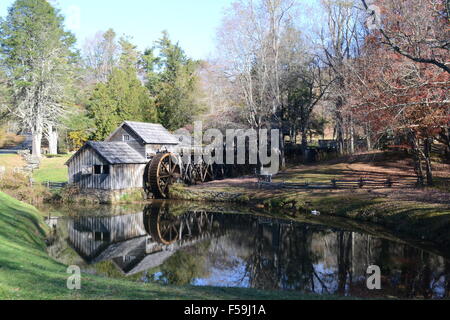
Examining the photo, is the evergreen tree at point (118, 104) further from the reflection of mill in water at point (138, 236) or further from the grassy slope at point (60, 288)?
the grassy slope at point (60, 288)

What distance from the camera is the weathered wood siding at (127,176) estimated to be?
1086 inches

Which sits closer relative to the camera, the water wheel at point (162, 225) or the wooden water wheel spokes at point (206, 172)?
the water wheel at point (162, 225)

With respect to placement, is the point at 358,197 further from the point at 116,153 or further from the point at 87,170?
the point at 87,170

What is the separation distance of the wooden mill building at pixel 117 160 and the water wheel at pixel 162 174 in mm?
873

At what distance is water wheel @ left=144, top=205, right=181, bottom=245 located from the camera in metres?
18.2

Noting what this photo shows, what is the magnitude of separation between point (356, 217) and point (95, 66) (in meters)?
53.1

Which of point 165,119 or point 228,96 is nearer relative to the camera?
point 228,96

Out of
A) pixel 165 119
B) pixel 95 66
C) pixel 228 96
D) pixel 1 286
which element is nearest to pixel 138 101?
pixel 165 119

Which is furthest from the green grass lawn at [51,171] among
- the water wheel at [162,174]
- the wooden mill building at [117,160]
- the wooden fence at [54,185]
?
the water wheel at [162,174]

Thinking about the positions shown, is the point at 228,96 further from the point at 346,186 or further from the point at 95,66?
the point at 95,66

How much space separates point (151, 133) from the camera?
31453mm

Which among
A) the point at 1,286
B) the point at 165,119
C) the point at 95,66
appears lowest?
the point at 1,286

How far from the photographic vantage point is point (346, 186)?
23.8 m
